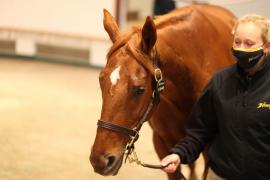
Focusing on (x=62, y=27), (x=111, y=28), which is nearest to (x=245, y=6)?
(x=111, y=28)

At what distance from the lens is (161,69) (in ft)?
5.84

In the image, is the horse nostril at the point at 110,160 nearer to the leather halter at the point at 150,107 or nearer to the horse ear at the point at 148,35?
the leather halter at the point at 150,107

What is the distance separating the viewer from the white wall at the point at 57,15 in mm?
6902

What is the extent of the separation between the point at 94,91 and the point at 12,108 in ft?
4.20

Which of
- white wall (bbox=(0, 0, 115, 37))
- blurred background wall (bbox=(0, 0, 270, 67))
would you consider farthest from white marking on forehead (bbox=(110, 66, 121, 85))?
white wall (bbox=(0, 0, 115, 37))

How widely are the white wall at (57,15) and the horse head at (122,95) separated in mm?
5227

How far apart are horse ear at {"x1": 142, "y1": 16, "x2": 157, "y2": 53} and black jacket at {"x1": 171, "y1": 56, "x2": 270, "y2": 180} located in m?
0.29

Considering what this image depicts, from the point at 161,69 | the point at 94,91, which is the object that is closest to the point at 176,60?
the point at 161,69

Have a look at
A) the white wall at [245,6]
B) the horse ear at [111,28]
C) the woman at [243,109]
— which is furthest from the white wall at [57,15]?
the woman at [243,109]

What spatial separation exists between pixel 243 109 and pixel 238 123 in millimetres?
56

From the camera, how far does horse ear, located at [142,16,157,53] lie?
1.60 metres

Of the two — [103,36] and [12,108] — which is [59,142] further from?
[103,36]

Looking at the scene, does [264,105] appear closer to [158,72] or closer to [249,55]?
[249,55]

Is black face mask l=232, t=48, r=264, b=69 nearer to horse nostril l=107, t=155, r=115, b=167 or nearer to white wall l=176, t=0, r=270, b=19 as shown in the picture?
horse nostril l=107, t=155, r=115, b=167
